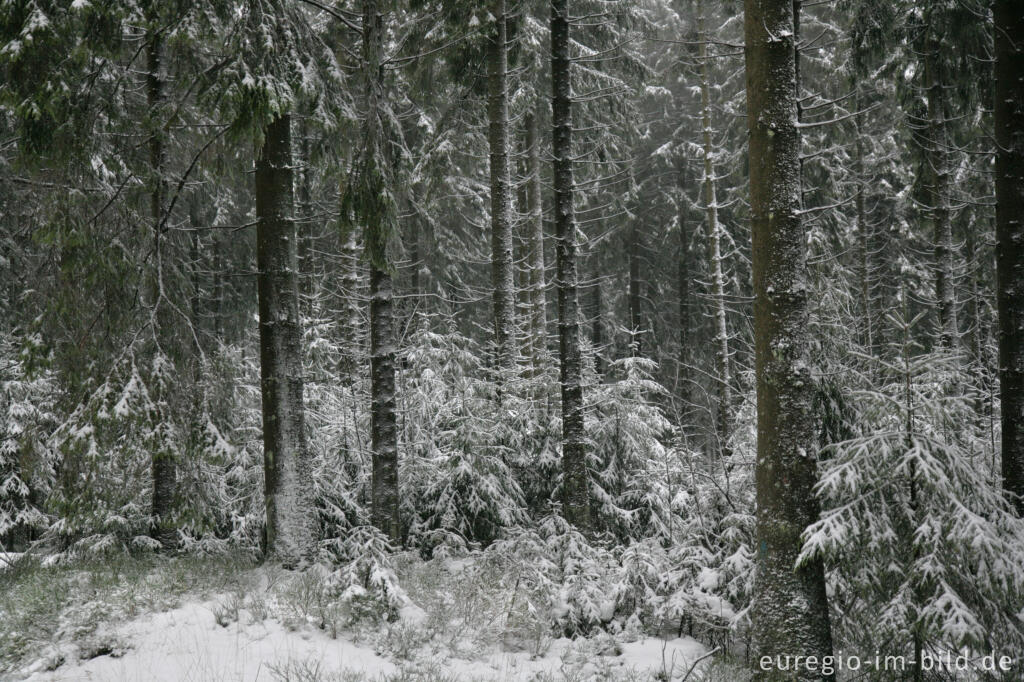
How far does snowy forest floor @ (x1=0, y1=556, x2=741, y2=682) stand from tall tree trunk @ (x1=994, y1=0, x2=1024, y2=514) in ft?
13.4

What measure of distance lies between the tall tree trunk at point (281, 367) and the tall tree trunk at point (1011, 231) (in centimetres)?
822

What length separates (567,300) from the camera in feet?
29.7

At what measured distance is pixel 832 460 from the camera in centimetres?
519

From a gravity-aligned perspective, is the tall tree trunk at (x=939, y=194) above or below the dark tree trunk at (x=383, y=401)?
above

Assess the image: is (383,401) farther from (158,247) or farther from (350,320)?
(350,320)

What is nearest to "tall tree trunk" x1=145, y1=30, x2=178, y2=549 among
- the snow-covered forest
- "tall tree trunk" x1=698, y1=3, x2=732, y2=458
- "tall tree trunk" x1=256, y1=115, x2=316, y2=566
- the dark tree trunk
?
the snow-covered forest

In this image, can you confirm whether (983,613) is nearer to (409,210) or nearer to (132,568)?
(409,210)

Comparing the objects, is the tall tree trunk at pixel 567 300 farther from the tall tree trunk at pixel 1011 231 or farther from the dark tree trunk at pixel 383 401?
the tall tree trunk at pixel 1011 231

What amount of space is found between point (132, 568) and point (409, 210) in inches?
243

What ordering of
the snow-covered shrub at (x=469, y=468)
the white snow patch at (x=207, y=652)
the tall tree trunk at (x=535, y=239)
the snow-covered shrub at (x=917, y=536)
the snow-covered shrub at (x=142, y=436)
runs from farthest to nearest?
the tall tree trunk at (x=535, y=239) < the snow-covered shrub at (x=469, y=468) < the snow-covered shrub at (x=142, y=436) < the white snow patch at (x=207, y=652) < the snow-covered shrub at (x=917, y=536)

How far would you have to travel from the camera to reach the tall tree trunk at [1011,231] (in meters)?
6.66

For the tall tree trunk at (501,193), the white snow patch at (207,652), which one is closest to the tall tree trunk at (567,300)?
the tall tree trunk at (501,193)

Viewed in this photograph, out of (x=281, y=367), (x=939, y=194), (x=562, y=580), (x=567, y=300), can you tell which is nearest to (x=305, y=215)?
(x=281, y=367)

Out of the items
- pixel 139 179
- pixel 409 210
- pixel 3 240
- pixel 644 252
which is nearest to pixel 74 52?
pixel 139 179
